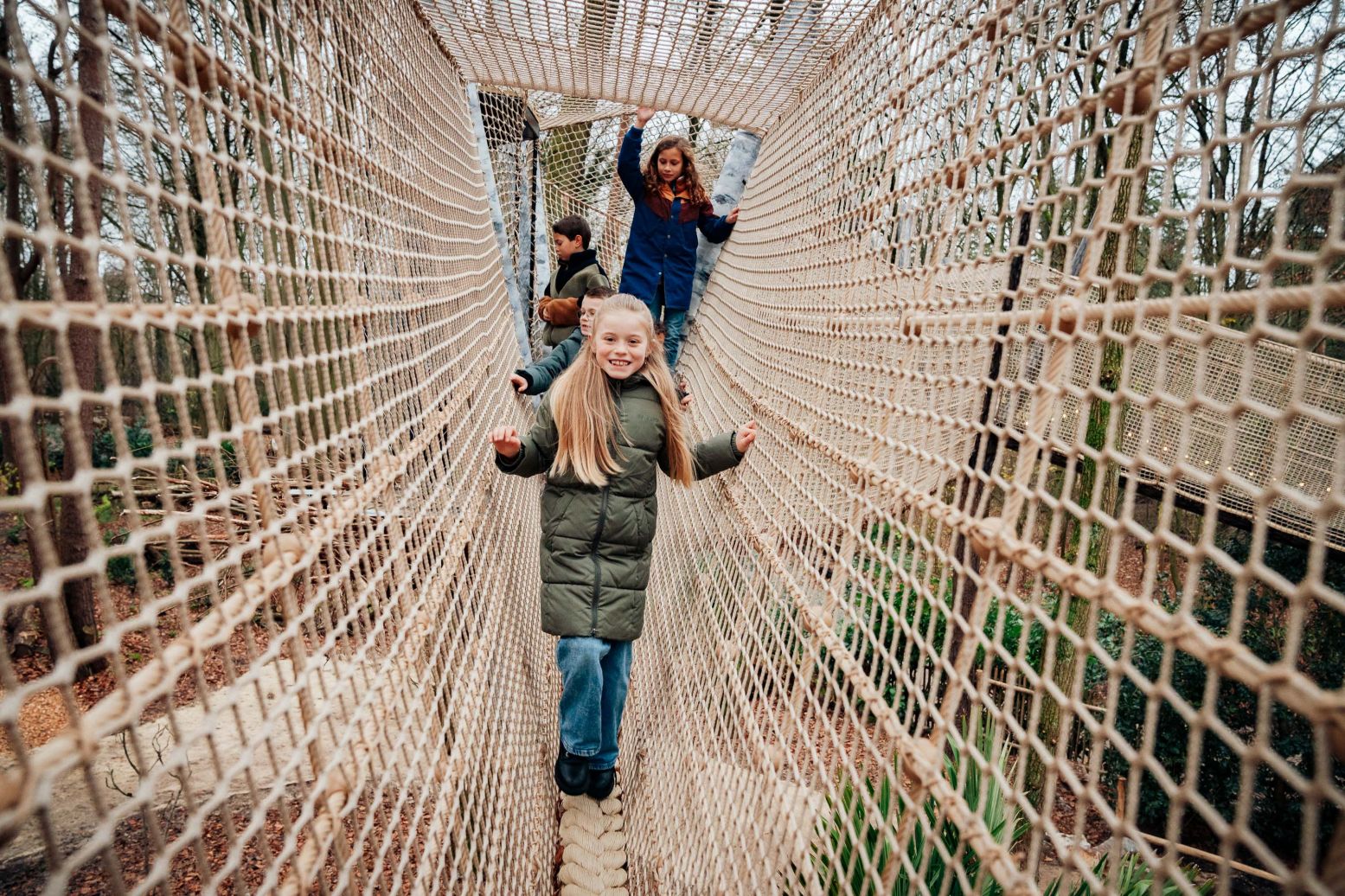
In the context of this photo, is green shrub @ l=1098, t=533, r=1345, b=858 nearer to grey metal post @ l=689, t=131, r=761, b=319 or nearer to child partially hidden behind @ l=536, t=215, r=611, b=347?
grey metal post @ l=689, t=131, r=761, b=319

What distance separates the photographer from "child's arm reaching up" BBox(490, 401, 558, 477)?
150cm

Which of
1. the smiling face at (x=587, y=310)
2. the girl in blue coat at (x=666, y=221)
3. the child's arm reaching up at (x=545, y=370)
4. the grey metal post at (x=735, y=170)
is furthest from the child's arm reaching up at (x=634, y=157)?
the child's arm reaching up at (x=545, y=370)

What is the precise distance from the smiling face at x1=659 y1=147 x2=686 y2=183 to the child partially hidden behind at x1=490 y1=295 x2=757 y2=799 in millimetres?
1156

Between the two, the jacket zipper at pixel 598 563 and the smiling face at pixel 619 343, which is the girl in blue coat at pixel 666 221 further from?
the jacket zipper at pixel 598 563

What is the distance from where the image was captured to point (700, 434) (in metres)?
2.22

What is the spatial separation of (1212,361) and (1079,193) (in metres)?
3.60

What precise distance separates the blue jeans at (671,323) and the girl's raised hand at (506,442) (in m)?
1.41

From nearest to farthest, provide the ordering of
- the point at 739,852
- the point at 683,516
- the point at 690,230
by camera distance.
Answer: the point at 739,852 < the point at 683,516 < the point at 690,230

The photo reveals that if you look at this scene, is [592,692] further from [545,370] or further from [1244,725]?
[1244,725]

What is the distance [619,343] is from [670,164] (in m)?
1.28

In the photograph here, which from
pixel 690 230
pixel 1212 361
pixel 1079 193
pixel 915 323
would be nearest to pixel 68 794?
pixel 690 230

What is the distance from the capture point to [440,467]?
4.68 ft

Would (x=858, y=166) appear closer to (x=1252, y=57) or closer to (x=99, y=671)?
(x=1252, y=57)

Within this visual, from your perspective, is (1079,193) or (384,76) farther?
(384,76)
